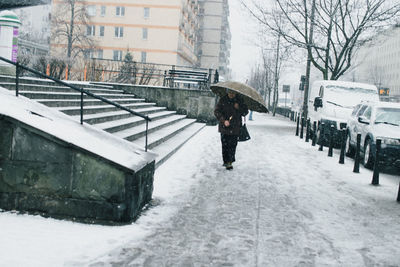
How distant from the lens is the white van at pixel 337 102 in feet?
47.6

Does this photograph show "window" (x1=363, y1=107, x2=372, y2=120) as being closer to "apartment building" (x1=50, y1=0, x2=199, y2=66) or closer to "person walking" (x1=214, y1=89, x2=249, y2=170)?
"person walking" (x1=214, y1=89, x2=249, y2=170)

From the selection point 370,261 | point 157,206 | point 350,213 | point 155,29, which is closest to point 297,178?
point 350,213

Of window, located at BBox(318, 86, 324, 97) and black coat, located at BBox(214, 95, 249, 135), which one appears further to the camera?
window, located at BBox(318, 86, 324, 97)

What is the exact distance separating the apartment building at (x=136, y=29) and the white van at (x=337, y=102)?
37659mm

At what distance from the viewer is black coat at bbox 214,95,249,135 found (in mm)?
8531

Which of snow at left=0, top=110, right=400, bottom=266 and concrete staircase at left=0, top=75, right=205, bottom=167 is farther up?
concrete staircase at left=0, top=75, right=205, bottom=167

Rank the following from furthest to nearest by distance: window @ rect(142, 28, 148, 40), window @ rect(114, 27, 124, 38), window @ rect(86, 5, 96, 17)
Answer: window @ rect(86, 5, 96, 17), window @ rect(114, 27, 124, 38), window @ rect(142, 28, 148, 40)

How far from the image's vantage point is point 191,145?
12562mm

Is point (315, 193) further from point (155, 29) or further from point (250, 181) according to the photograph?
point (155, 29)

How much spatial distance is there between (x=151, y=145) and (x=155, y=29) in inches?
1766

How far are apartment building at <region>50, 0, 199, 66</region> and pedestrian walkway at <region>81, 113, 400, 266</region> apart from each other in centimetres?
4425

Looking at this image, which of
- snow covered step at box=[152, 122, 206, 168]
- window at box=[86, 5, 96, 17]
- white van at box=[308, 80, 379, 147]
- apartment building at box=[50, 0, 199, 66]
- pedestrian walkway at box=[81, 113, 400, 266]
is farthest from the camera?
window at box=[86, 5, 96, 17]

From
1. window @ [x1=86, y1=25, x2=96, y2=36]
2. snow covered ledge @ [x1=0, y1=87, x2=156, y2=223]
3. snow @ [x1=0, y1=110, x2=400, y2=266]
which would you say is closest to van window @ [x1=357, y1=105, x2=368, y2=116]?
snow @ [x1=0, y1=110, x2=400, y2=266]

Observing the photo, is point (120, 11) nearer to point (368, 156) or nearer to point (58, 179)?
point (368, 156)
